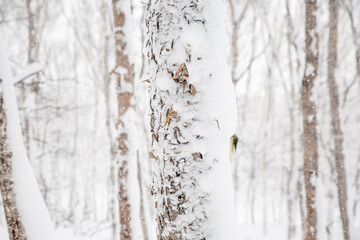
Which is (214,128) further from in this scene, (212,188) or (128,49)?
(128,49)

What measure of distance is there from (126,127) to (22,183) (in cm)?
174

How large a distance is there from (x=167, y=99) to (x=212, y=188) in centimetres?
46

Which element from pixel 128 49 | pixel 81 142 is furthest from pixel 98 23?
pixel 81 142

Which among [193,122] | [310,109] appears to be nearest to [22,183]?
[193,122]

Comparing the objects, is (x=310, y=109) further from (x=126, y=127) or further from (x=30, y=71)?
(x=30, y=71)

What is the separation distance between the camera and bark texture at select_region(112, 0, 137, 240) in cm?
397

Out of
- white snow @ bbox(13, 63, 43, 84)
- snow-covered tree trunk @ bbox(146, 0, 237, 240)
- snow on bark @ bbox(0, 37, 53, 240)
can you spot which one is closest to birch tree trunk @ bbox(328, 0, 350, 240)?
snow-covered tree trunk @ bbox(146, 0, 237, 240)

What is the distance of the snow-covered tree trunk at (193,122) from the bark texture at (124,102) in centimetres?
307

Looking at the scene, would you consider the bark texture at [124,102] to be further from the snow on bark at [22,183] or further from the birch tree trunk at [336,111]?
the birch tree trunk at [336,111]

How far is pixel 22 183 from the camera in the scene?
2855 mm

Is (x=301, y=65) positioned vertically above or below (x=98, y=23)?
below

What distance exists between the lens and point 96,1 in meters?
7.41

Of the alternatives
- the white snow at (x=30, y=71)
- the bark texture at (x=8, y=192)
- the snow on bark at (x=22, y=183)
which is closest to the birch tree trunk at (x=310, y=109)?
the snow on bark at (x=22, y=183)

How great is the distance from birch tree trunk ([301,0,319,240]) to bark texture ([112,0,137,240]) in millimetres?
2934
